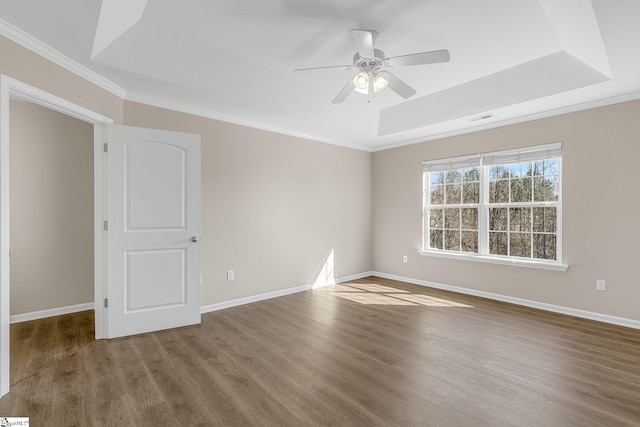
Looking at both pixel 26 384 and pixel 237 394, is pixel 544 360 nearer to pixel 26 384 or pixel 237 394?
pixel 237 394

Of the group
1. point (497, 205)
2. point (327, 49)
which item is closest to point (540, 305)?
point (497, 205)

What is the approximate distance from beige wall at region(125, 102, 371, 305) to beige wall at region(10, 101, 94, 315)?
1224 millimetres

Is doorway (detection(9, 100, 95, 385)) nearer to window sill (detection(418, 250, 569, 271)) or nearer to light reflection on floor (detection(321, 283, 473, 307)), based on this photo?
light reflection on floor (detection(321, 283, 473, 307))

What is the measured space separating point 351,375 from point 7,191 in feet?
9.07

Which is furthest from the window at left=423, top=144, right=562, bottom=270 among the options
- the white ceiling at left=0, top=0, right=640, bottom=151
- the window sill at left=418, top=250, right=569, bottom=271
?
the white ceiling at left=0, top=0, right=640, bottom=151

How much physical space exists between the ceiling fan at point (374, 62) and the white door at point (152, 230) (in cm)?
172

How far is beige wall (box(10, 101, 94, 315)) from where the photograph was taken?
3.56m

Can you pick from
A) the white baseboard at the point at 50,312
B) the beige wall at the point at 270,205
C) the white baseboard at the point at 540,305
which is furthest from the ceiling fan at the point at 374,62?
the white baseboard at the point at 50,312

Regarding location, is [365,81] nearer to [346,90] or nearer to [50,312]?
[346,90]

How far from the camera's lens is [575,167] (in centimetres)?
371

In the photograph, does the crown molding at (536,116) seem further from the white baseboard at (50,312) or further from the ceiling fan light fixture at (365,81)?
the white baseboard at (50,312)

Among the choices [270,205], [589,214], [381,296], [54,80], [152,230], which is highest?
[54,80]

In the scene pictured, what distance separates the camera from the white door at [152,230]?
302 centimetres

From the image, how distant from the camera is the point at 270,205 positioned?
4492 millimetres
